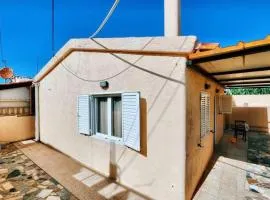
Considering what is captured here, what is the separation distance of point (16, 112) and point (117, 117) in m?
10.3

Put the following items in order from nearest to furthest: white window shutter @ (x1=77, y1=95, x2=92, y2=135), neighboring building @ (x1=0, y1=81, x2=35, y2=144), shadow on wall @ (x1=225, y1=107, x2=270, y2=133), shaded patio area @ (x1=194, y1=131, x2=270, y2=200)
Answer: shaded patio area @ (x1=194, y1=131, x2=270, y2=200)
white window shutter @ (x1=77, y1=95, x2=92, y2=135)
neighboring building @ (x1=0, y1=81, x2=35, y2=144)
shadow on wall @ (x1=225, y1=107, x2=270, y2=133)

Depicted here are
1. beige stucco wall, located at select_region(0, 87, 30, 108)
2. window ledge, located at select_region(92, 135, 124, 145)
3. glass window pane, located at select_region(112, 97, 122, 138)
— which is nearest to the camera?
window ledge, located at select_region(92, 135, 124, 145)

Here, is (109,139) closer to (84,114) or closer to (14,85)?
(84,114)

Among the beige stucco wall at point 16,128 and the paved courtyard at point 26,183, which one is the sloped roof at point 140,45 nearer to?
the paved courtyard at point 26,183

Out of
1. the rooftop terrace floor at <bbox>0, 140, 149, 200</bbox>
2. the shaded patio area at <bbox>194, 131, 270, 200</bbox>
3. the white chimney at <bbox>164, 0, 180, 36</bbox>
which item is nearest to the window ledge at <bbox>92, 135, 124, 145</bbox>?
the rooftop terrace floor at <bbox>0, 140, 149, 200</bbox>

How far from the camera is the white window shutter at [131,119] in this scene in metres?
5.61

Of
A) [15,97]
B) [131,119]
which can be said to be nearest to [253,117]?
[131,119]

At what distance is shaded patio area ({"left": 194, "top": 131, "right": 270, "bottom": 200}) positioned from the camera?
5.72 m

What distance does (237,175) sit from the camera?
7094 millimetres

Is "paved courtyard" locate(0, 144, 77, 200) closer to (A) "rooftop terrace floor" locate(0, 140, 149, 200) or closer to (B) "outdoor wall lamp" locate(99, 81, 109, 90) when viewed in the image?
(A) "rooftop terrace floor" locate(0, 140, 149, 200)

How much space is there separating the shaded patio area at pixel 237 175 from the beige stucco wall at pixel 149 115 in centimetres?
145

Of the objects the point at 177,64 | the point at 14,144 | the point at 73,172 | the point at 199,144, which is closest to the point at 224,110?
the point at 199,144

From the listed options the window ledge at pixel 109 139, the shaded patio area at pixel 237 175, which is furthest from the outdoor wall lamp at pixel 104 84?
the shaded patio area at pixel 237 175

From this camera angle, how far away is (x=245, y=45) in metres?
3.79
